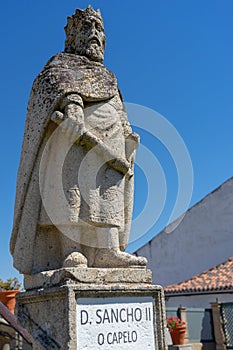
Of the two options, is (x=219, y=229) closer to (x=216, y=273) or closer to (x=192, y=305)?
(x=216, y=273)

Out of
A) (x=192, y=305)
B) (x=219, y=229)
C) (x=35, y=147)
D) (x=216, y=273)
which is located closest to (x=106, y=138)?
(x=35, y=147)

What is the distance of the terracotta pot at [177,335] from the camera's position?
1324 cm

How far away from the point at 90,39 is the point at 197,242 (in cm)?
1980

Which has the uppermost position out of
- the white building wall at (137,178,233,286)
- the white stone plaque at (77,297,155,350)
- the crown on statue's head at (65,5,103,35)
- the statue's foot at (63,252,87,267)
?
the white building wall at (137,178,233,286)

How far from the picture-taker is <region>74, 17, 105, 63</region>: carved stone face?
4.08m

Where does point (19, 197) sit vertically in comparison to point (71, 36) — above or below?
below

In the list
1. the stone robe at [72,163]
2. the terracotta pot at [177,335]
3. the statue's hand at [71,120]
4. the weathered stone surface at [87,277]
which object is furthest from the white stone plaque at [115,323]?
the terracotta pot at [177,335]

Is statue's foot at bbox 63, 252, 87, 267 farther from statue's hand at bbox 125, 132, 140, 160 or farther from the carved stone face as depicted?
the carved stone face

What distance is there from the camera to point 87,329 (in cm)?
313

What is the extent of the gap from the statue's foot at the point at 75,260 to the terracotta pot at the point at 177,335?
424 inches

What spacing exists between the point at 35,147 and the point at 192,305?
1630 centimetres

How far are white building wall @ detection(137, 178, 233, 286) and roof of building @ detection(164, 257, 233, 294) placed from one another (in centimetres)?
131

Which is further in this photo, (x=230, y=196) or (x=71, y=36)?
(x=230, y=196)

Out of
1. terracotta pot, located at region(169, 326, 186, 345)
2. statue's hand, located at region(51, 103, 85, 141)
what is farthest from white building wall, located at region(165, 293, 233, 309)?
statue's hand, located at region(51, 103, 85, 141)
